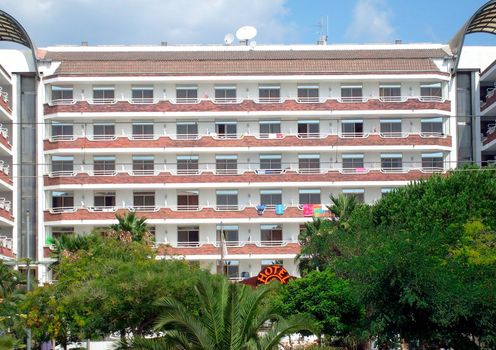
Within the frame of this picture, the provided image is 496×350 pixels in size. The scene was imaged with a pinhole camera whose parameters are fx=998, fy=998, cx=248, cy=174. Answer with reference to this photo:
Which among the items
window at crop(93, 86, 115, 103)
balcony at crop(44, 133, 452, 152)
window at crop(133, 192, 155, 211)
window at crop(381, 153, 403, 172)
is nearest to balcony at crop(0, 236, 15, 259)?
balcony at crop(44, 133, 452, 152)

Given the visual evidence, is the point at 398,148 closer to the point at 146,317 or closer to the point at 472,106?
the point at 472,106

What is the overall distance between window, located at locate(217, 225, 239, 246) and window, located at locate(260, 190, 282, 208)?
2.96 m

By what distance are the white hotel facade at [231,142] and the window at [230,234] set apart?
0.11 m

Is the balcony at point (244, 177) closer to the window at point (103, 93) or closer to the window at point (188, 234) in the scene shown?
the window at point (188, 234)

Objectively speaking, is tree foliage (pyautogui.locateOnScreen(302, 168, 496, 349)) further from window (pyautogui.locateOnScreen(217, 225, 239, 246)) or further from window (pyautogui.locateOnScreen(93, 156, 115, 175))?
window (pyautogui.locateOnScreen(93, 156, 115, 175))

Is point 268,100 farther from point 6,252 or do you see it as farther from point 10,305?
point 10,305

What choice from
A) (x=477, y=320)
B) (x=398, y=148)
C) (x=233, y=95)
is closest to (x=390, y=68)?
(x=398, y=148)

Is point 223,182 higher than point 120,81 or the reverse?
the reverse

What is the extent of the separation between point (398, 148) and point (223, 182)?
44.8 ft

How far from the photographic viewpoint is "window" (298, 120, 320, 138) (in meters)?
77.3

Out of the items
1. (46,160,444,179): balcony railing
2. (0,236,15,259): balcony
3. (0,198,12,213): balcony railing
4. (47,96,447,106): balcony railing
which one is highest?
(47,96,447,106): balcony railing

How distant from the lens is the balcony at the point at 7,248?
64281 millimetres

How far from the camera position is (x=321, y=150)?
252 feet

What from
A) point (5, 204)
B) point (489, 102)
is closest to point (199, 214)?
point (5, 204)
